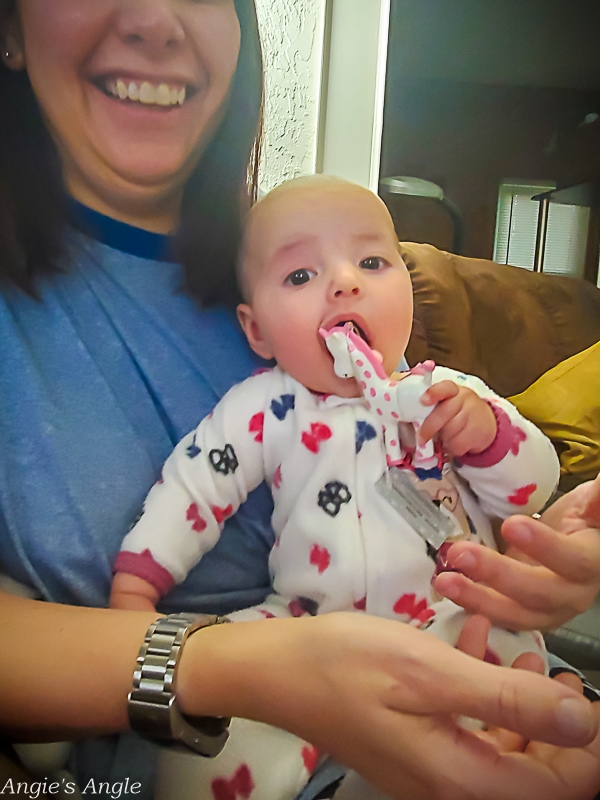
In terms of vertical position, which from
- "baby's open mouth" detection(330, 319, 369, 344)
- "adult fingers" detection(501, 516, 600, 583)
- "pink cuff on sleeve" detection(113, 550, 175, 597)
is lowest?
"pink cuff on sleeve" detection(113, 550, 175, 597)

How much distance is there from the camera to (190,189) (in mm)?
460

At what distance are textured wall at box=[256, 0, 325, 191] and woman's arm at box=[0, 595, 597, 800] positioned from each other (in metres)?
0.30

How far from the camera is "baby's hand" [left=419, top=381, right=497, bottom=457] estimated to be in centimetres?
39

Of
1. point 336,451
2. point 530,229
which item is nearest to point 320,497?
point 336,451

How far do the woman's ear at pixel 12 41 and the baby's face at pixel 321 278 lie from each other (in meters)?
0.17

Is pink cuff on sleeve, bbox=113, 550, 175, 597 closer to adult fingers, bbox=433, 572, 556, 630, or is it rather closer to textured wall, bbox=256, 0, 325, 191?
adult fingers, bbox=433, 572, 556, 630

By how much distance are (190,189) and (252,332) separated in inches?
4.3

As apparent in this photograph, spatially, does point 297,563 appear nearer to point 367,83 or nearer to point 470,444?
point 470,444

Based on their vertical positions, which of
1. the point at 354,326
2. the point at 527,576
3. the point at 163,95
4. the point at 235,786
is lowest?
the point at 235,786

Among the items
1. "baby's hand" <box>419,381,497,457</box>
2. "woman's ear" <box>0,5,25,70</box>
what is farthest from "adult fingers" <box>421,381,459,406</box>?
"woman's ear" <box>0,5,25,70</box>

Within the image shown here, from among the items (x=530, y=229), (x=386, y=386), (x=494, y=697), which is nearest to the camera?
(x=494, y=697)

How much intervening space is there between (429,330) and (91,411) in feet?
0.83

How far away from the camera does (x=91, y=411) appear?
41 centimetres

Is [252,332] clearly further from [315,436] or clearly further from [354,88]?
[354,88]
